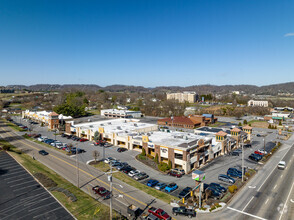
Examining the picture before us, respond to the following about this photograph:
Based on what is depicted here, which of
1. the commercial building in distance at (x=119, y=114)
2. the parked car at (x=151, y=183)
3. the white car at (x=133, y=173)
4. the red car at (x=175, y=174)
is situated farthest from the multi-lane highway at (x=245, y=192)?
the commercial building in distance at (x=119, y=114)

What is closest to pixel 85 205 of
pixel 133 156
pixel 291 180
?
pixel 133 156

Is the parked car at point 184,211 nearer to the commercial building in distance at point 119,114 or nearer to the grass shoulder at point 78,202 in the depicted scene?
the grass shoulder at point 78,202

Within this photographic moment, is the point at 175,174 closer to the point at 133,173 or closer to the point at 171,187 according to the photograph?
the point at 171,187

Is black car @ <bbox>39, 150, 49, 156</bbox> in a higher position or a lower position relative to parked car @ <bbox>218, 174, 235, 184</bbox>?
higher

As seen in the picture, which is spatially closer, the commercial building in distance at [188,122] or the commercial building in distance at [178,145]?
the commercial building in distance at [178,145]

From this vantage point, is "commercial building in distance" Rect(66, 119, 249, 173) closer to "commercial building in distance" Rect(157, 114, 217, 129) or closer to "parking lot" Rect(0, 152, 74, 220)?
"parking lot" Rect(0, 152, 74, 220)

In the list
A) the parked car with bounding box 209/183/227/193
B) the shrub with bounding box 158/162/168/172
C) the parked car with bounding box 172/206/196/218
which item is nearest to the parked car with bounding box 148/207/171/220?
the parked car with bounding box 172/206/196/218

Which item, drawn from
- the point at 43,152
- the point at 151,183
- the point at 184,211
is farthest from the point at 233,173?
the point at 43,152
